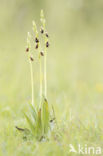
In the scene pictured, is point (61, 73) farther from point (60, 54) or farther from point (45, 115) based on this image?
point (45, 115)

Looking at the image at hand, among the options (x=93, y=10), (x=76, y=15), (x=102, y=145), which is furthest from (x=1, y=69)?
(x=93, y=10)

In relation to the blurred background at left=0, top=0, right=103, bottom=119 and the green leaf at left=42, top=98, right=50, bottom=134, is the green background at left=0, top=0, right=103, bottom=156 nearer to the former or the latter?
the blurred background at left=0, top=0, right=103, bottom=119

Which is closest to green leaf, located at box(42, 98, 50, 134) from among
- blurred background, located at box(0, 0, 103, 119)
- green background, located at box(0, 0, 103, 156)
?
green background, located at box(0, 0, 103, 156)

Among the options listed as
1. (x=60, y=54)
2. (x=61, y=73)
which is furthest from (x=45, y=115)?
(x=60, y=54)

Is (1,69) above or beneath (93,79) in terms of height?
above

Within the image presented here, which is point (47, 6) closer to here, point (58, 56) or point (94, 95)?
point (58, 56)

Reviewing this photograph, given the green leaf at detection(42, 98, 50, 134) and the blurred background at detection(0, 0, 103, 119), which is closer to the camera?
the green leaf at detection(42, 98, 50, 134)

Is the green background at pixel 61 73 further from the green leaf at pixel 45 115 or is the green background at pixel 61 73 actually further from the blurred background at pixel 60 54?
the green leaf at pixel 45 115

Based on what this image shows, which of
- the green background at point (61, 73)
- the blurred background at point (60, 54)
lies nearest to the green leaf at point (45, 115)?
the green background at point (61, 73)
